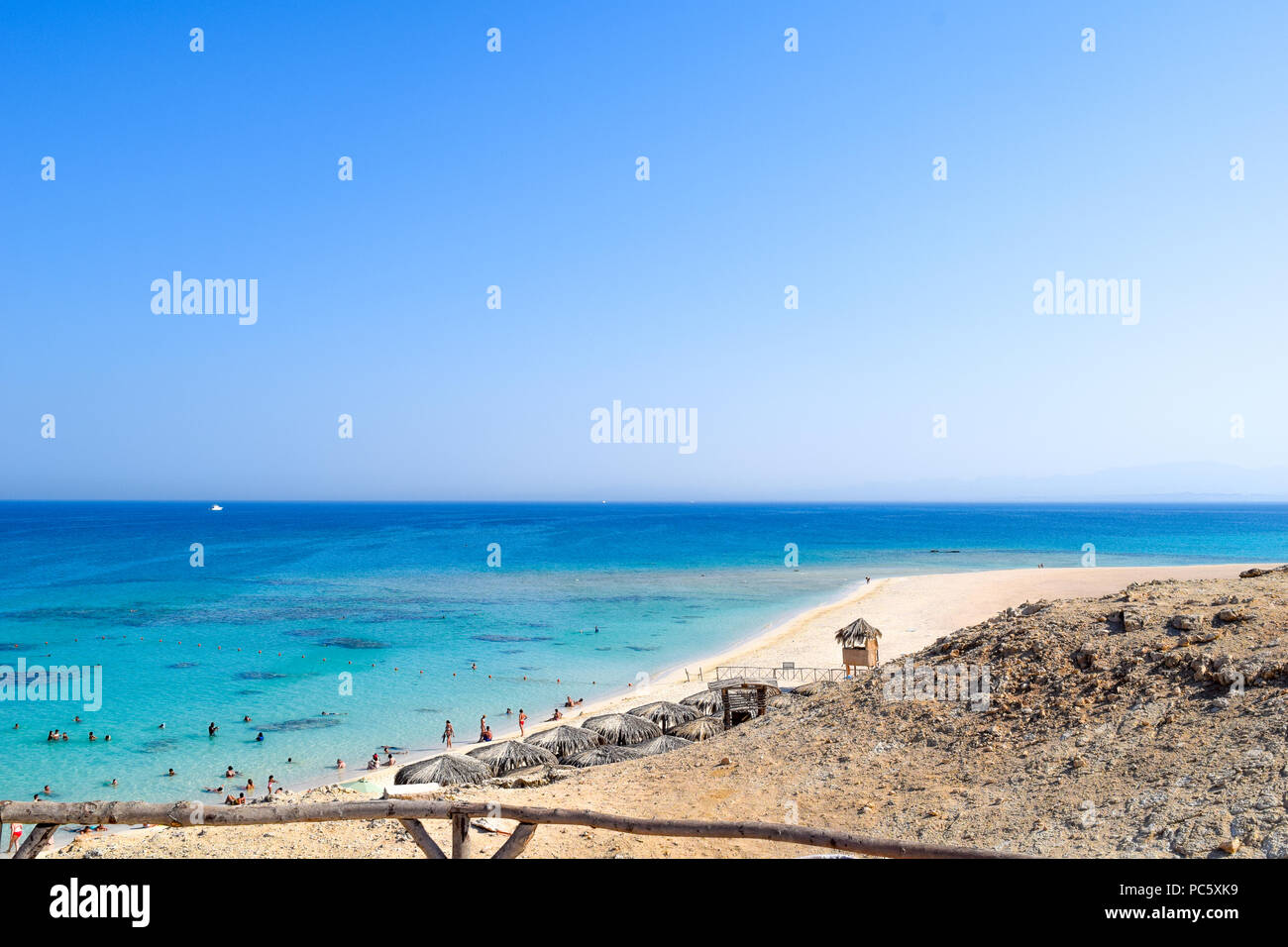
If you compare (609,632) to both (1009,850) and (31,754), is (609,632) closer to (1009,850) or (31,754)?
(31,754)

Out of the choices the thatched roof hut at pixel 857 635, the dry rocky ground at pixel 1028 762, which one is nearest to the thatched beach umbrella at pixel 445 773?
the dry rocky ground at pixel 1028 762

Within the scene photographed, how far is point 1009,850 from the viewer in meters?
9.22

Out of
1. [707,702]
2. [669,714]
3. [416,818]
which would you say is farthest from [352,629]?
[416,818]

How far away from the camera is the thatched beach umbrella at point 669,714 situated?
23.7m

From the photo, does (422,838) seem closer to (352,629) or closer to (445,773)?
(445,773)

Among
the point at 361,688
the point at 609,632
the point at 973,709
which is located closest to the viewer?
the point at 973,709

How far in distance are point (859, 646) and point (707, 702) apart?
5699 millimetres

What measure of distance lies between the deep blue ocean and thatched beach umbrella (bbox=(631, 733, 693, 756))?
9.46m

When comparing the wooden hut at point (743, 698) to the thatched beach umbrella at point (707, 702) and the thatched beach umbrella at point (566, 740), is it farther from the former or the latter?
the thatched beach umbrella at point (566, 740)

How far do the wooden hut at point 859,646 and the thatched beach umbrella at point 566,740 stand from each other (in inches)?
350

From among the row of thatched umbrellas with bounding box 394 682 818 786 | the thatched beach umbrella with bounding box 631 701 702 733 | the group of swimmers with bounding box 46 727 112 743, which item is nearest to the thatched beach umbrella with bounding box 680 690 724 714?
the row of thatched umbrellas with bounding box 394 682 818 786

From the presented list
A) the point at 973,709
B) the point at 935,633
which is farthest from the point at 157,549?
the point at 973,709

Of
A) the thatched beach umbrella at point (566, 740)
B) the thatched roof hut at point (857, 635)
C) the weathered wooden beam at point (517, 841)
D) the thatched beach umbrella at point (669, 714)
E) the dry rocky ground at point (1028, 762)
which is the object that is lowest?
the thatched beach umbrella at point (566, 740)
